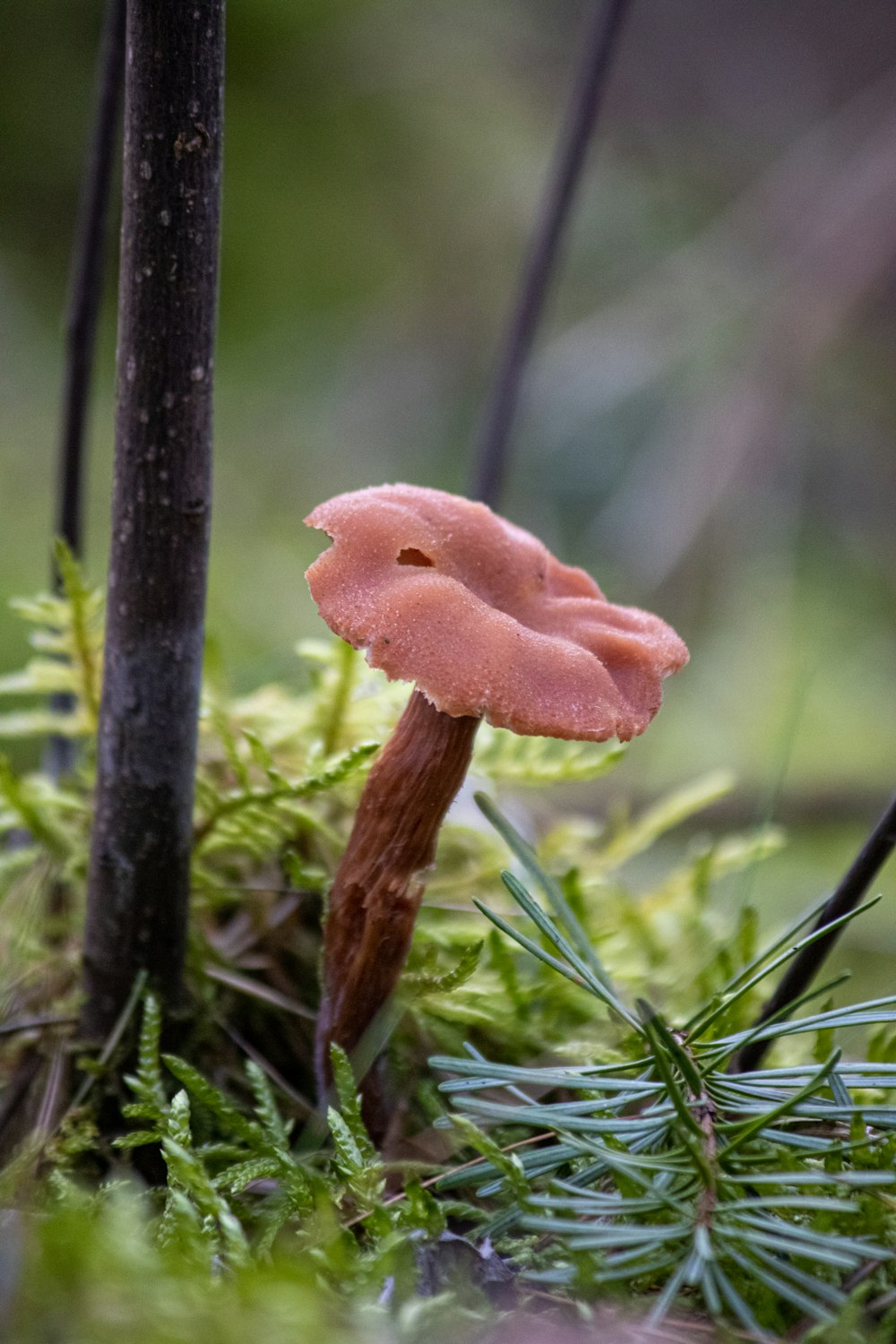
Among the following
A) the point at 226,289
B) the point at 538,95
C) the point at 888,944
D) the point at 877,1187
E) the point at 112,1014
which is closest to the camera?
the point at 877,1187

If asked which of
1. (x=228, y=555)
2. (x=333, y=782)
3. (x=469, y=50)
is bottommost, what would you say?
(x=333, y=782)

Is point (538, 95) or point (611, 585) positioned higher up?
point (538, 95)

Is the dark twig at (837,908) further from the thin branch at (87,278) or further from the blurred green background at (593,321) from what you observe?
the blurred green background at (593,321)

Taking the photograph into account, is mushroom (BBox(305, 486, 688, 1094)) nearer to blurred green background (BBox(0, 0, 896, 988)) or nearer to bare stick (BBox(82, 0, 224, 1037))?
bare stick (BBox(82, 0, 224, 1037))

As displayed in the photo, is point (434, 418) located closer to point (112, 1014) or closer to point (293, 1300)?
point (112, 1014)

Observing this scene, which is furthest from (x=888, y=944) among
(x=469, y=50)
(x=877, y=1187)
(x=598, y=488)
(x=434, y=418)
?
(x=469, y=50)

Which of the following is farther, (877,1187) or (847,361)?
(847,361)

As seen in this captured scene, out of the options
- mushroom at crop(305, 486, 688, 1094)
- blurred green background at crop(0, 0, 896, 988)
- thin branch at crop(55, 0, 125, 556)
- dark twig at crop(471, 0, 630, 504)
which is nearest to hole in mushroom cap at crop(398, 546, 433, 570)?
mushroom at crop(305, 486, 688, 1094)
